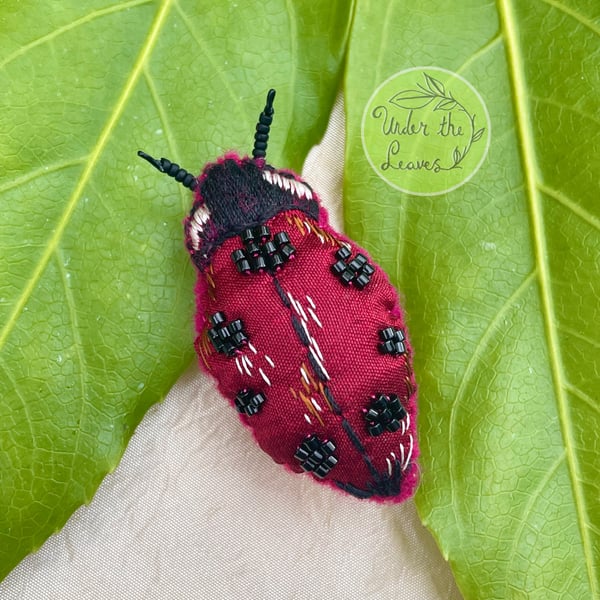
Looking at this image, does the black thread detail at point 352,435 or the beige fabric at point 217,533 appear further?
the beige fabric at point 217,533

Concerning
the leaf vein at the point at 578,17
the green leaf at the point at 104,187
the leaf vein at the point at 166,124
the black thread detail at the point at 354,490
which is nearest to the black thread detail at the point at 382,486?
the black thread detail at the point at 354,490

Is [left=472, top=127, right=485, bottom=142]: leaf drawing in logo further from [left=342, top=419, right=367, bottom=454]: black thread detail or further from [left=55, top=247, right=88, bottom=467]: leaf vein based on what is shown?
[left=55, top=247, right=88, bottom=467]: leaf vein

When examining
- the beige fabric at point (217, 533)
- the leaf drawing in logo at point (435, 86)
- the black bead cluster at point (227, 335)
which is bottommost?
the beige fabric at point (217, 533)

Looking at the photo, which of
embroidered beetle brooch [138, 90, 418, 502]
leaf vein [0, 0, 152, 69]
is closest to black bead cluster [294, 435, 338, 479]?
embroidered beetle brooch [138, 90, 418, 502]

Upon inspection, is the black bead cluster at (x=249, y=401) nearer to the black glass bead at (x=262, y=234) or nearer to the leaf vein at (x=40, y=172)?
the black glass bead at (x=262, y=234)

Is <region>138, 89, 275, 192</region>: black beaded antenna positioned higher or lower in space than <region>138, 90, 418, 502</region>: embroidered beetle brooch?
higher

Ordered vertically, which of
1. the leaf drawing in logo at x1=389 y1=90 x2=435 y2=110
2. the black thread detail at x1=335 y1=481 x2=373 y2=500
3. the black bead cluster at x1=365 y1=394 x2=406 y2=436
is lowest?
the black thread detail at x1=335 y1=481 x2=373 y2=500
